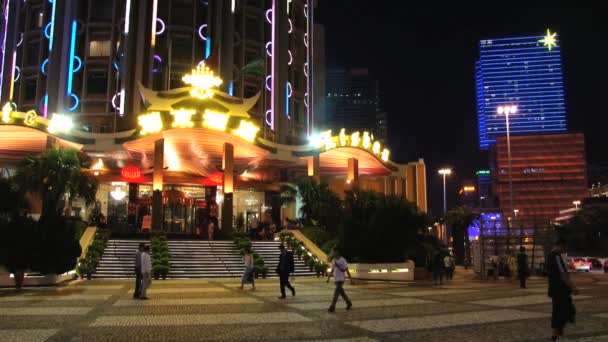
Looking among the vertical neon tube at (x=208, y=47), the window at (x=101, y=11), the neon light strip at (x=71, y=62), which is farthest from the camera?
the window at (x=101, y=11)

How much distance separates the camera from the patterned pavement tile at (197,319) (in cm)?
1073

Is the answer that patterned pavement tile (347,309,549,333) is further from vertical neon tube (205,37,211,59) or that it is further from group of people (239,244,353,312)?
vertical neon tube (205,37,211,59)

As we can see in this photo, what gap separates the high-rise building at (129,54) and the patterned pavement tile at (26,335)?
3489 cm

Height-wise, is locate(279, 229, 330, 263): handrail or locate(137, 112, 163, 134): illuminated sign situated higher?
locate(137, 112, 163, 134): illuminated sign

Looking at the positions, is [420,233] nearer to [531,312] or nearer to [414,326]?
[531,312]

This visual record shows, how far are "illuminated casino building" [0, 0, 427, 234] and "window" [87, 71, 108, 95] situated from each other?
9cm

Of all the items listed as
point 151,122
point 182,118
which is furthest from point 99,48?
point 182,118

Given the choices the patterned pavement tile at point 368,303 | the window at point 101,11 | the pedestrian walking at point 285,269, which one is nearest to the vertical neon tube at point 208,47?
the window at point 101,11

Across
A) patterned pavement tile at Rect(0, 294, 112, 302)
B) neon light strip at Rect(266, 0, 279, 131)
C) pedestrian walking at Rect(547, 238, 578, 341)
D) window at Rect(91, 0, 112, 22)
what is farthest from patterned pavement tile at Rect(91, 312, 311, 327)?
window at Rect(91, 0, 112, 22)

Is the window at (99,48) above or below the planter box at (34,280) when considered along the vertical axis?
above

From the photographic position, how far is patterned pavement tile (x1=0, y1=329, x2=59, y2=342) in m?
8.83

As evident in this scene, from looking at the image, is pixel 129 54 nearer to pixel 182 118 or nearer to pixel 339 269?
pixel 182 118

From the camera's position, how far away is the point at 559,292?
29.1ft

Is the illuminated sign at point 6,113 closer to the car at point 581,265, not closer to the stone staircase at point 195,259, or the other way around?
the stone staircase at point 195,259
